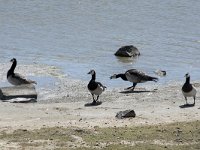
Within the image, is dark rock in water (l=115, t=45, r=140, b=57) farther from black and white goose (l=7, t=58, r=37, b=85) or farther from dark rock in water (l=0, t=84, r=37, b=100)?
dark rock in water (l=0, t=84, r=37, b=100)

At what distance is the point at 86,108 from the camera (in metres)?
18.0

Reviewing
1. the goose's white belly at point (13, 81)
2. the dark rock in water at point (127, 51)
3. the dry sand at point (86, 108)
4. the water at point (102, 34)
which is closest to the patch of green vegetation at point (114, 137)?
the dry sand at point (86, 108)

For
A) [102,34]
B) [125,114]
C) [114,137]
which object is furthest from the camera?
[102,34]

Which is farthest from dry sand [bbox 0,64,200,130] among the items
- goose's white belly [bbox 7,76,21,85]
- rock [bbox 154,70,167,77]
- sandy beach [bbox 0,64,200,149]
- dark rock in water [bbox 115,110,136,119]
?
rock [bbox 154,70,167,77]

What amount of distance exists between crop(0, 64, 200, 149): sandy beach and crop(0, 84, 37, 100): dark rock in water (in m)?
0.29

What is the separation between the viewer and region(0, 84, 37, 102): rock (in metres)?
19.4

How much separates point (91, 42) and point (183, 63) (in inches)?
211

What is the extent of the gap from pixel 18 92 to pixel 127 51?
855cm

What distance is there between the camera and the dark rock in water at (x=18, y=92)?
1938cm

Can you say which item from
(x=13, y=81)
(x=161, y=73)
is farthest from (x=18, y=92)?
(x=161, y=73)

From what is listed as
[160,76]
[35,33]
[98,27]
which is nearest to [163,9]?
[98,27]

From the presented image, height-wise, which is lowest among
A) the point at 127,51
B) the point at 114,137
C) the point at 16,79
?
the point at 127,51

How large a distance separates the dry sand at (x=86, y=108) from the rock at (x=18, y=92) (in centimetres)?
28

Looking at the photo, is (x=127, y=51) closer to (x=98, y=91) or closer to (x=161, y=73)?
(x=161, y=73)
